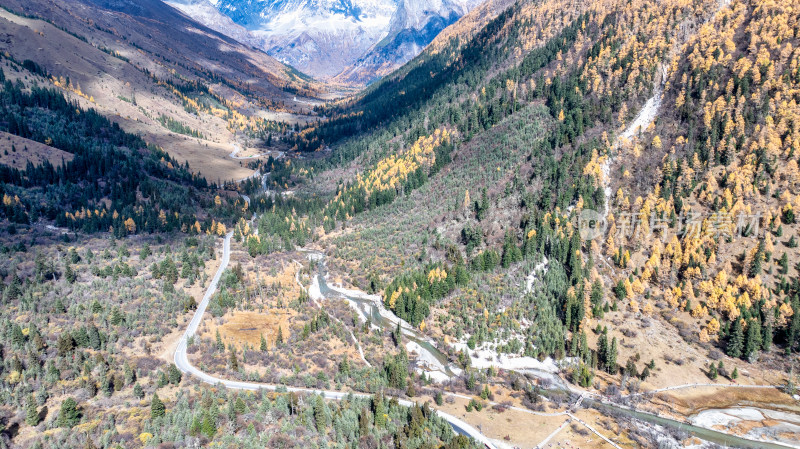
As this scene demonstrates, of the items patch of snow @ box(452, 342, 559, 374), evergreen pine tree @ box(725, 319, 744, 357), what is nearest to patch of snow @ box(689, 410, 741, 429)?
evergreen pine tree @ box(725, 319, 744, 357)

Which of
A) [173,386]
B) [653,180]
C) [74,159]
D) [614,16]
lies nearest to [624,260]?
[653,180]

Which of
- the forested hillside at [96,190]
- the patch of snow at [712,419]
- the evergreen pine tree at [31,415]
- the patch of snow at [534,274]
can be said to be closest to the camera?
the evergreen pine tree at [31,415]

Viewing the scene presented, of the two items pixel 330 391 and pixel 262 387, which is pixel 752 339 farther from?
pixel 262 387

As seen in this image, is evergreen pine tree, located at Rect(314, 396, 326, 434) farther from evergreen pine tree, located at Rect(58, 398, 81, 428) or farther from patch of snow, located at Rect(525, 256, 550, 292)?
patch of snow, located at Rect(525, 256, 550, 292)

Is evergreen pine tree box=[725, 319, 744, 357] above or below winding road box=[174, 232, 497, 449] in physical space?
above

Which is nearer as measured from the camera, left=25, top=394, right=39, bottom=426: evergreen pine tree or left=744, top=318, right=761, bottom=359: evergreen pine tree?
left=25, top=394, right=39, bottom=426: evergreen pine tree

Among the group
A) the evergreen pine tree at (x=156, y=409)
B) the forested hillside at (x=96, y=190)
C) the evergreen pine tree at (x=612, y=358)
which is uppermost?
the forested hillside at (x=96, y=190)

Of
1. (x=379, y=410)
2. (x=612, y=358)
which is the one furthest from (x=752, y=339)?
(x=379, y=410)

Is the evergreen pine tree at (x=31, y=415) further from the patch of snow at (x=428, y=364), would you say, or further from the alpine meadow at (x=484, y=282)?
the patch of snow at (x=428, y=364)

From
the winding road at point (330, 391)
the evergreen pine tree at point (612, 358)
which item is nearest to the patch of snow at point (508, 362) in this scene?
the evergreen pine tree at point (612, 358)

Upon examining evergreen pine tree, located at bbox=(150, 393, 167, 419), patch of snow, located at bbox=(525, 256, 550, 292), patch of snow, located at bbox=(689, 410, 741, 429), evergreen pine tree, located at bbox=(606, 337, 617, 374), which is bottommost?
patch of snow, located at bbox=(689, 410, 741, 429)

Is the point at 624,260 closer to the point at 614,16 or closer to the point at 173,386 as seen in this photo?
the point at 173,386
